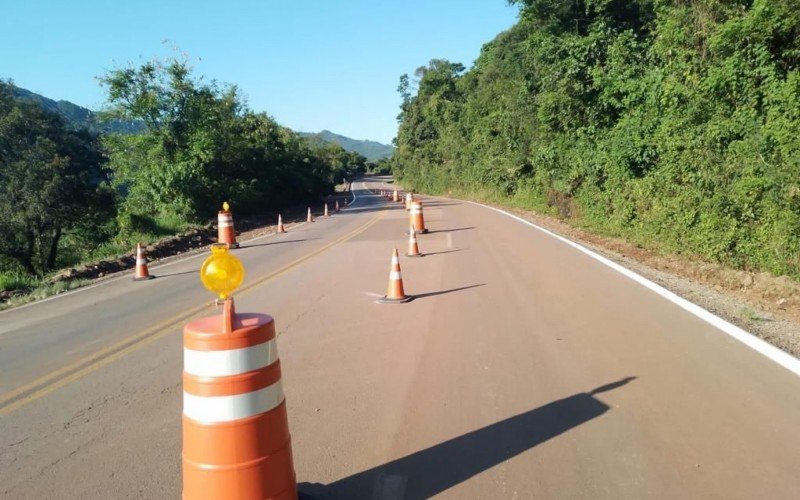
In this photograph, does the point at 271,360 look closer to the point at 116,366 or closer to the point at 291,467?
the point at 291,467

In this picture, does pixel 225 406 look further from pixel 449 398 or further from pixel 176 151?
pixel 176 151

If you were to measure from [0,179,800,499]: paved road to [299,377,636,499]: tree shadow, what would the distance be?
2 centimetres

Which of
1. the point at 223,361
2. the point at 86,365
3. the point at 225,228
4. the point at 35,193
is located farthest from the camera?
the point at 35,193

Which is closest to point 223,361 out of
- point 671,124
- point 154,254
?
point 671,124

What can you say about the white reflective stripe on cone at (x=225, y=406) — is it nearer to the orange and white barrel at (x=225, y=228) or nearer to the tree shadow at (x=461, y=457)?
the tree shadow at (x=461, y=457)

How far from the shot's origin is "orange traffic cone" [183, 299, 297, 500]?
2.98 m

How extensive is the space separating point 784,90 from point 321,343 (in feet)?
32.0

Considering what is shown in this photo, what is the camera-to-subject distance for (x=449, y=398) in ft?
16.5

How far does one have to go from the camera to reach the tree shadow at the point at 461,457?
141 inches

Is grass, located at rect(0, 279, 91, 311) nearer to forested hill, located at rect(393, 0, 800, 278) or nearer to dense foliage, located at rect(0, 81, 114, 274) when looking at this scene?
forested hill, located at rect(393, 0, 800, 278)

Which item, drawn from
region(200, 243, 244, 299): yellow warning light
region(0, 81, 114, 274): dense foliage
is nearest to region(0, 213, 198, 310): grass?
region(0, 81, 114, 274): dense foliage

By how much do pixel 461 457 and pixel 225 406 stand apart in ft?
5.71

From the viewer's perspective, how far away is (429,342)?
22.0 ft

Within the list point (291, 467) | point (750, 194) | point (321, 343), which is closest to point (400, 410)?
point (291, 467)
